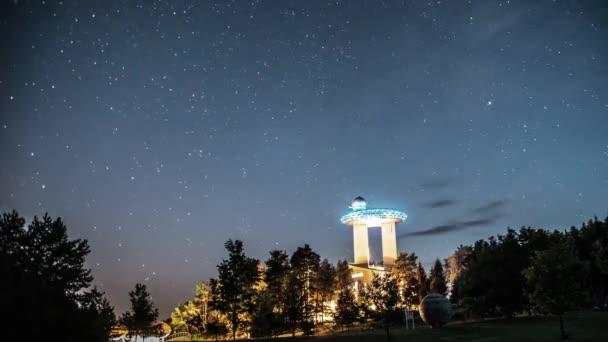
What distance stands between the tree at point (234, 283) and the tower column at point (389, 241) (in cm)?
6783

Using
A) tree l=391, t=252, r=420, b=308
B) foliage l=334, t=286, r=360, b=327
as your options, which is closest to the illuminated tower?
tree l=391, t=252, r=420, b=308

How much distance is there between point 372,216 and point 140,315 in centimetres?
6619

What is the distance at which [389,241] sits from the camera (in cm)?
11825

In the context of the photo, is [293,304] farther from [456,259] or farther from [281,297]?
[456,259]

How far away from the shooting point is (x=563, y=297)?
33.5 metres

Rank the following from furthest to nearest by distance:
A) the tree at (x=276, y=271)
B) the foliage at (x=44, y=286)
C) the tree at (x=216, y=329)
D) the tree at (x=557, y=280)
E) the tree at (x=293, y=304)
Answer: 1. the tree at (x=276, y=271)
2. the tree at (x=216, y=329)
3. the tree at (x=293, y=304)
4. the tree at (x=557, y=280)
5. the foliage at (x=44, y=286)

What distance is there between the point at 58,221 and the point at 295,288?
109 feet

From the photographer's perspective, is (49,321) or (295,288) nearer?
(49,321)

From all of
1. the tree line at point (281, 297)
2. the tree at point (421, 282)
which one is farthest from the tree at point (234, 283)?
the tree at point (421, 282)

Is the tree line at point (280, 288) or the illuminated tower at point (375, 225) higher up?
the illuminated tower at point (375, 225)

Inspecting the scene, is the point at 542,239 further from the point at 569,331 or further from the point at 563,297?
the point at 563,297

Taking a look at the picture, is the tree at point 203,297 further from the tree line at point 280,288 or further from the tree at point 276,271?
the tree at point 276,271

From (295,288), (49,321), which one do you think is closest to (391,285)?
(295,288)

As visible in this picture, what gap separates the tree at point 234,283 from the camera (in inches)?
2061
